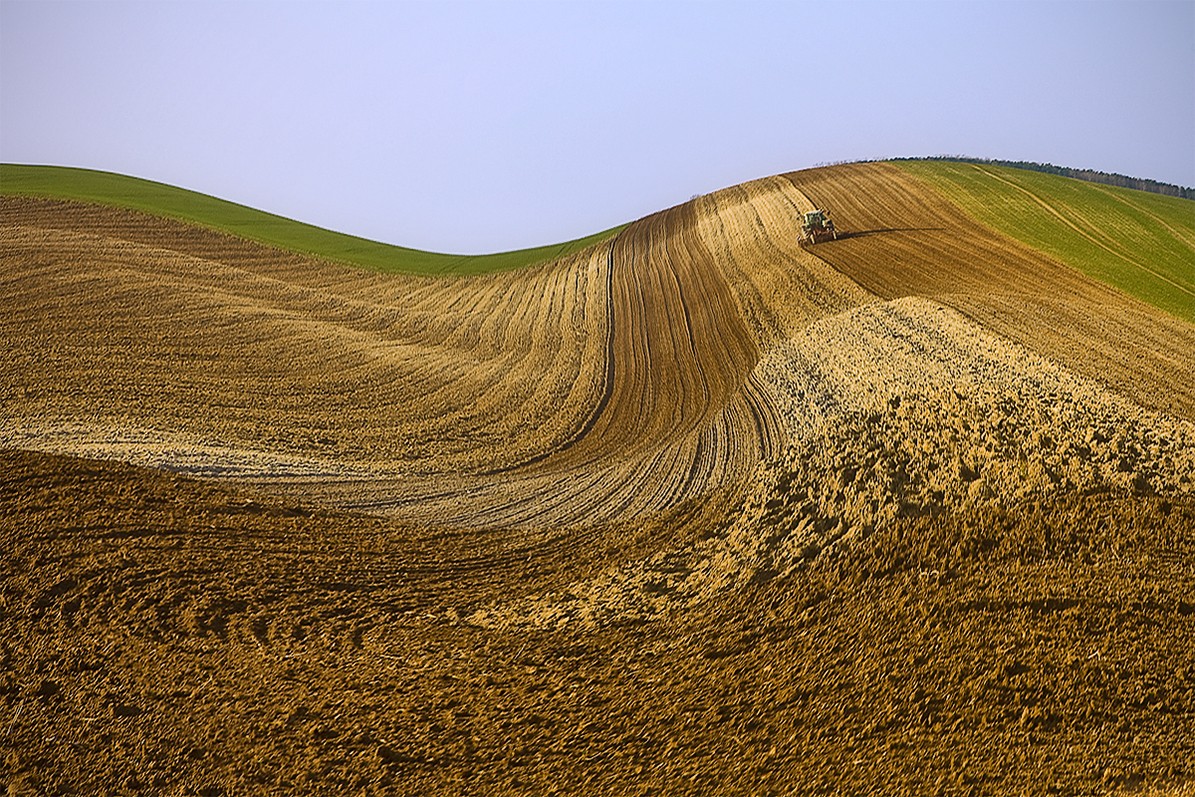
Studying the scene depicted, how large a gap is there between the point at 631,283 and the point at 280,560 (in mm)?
19189

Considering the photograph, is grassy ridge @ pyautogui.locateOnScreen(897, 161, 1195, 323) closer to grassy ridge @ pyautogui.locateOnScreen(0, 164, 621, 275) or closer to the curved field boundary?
the curved field boundary

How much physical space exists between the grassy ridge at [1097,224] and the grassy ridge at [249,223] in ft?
54.2

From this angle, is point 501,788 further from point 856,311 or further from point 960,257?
point 960,257

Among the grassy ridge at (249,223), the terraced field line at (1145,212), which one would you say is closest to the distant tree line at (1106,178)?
the terraced field line at (1145,212)

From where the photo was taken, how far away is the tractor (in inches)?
975

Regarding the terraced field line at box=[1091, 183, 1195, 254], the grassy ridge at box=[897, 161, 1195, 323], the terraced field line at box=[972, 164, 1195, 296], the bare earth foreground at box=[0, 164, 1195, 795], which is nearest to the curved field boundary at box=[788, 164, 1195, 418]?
the bare earth foreground at box=[0, 164, 1195, 795]

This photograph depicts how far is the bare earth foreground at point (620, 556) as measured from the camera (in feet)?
23.8

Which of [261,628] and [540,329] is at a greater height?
[540,329]

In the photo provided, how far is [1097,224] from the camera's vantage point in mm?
22234

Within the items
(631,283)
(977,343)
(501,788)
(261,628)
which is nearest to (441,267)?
(631,283)

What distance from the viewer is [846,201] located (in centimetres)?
2862

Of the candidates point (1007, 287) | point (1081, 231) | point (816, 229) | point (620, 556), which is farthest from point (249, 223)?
point (1081, 231)

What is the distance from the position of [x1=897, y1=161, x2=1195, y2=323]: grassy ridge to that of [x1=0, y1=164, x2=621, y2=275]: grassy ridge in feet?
54.2

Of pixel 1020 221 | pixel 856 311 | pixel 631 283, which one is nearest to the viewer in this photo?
pixel 856 311
